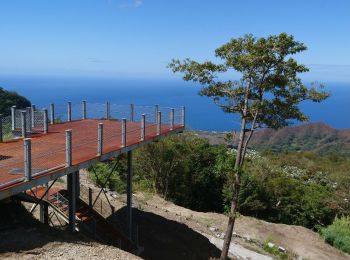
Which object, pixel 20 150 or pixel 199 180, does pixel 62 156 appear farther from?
pixel 199 180

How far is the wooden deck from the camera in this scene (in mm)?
9703

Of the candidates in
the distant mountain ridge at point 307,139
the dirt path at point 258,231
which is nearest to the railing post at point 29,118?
the dirt path at point 258,231

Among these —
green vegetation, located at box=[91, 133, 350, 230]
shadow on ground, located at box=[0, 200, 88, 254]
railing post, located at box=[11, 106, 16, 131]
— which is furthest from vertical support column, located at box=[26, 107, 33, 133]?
green vegetation, located at box=[91, 133, 350, 230]

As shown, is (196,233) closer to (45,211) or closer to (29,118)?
(45,211)

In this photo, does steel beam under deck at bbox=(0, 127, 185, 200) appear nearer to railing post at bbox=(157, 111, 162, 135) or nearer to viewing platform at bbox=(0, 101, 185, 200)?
viewing platform at bbox=(0, 101, 185, 200)

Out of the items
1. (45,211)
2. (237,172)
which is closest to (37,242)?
(45,211)

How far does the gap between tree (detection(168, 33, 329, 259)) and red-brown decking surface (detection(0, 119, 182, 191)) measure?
3.06 meters

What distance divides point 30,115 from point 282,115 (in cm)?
925

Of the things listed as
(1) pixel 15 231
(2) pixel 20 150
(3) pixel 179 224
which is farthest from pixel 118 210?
(1) pixel 15 231

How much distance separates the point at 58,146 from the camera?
1330cm

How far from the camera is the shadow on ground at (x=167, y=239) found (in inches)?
681

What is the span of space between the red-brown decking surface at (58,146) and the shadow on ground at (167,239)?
4.33 m

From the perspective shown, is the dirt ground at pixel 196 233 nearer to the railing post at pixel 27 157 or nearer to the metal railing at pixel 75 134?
the metal railing at pixel 75 134

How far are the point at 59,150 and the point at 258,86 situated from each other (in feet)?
22.4
